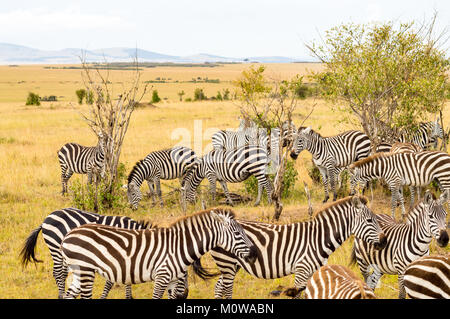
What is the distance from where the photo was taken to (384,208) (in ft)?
39.3

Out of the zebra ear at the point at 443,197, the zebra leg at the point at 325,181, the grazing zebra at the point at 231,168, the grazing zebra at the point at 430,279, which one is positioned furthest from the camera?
the zebra leg at the point at 325,181

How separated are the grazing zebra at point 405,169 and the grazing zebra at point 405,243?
12.4 feet

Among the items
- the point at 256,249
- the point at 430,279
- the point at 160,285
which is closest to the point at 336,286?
the point at 430,279

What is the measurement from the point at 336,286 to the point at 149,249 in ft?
8.16

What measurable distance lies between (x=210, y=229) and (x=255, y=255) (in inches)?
27.0

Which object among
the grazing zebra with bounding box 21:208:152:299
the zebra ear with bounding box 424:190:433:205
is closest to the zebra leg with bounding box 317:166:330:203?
the zebra ear with bounding box 424:190:433:205

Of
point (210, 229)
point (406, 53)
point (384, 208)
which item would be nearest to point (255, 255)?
point (210, 229)

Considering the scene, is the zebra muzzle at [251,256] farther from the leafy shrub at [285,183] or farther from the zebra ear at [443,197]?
the leafy shrub at [285,183]

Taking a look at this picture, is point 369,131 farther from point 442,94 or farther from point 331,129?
point 331,129

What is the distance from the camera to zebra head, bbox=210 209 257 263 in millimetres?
6156

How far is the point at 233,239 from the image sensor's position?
6.17 meters

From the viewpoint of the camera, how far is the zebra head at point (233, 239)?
20.2 feet

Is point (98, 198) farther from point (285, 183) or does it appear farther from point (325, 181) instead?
point (325, 181)

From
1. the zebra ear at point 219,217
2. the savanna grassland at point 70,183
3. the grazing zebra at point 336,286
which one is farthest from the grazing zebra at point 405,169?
the grazing zebra at point 336,286
